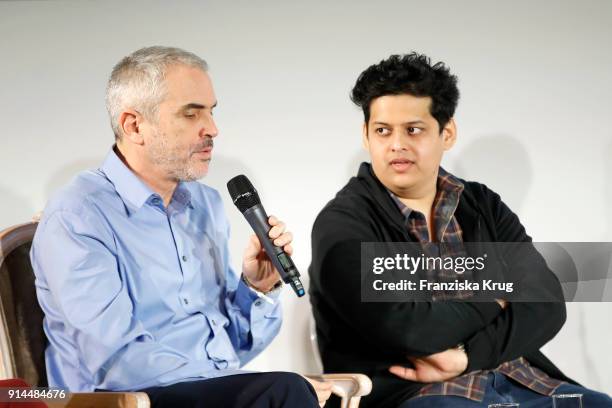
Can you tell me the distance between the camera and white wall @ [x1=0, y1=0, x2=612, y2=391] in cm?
272

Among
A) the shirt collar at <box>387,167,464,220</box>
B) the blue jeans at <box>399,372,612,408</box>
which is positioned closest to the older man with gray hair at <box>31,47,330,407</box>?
the blue jeans at <box>399,372,612,408</box>

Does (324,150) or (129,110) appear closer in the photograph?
(129,110)

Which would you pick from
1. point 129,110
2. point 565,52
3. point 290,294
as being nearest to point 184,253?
point 129,110

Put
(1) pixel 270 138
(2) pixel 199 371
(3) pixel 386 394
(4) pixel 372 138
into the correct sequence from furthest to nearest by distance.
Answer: (1) pixel 270 138 → (4) pixel 372 138 → (3) pixel 386 394 → (2) pixel 199 371

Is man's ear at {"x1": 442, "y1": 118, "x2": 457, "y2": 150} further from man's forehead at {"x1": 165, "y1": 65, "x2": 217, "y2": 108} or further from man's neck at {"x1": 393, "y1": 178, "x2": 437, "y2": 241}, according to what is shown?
man's forehead at {"x1": 165, "y1": 65, "x2": 217, "y2": 108}

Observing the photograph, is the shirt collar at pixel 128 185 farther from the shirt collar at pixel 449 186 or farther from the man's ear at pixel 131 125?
the shirt collar at pixel 449 186

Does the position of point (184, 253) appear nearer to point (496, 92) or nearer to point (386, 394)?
point (386, 394)

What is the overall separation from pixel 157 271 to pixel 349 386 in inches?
23.3

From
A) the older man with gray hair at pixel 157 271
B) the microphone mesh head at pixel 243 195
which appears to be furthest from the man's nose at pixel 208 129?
the microphone mesh head at pixel 243 195

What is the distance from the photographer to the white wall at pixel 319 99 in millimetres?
2721

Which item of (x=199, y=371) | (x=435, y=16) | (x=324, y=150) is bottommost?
(x=199, y=371)

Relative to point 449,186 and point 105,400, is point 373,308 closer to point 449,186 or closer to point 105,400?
point 449,186

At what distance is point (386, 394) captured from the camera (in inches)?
94.8

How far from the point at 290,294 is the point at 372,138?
23.9 inches
